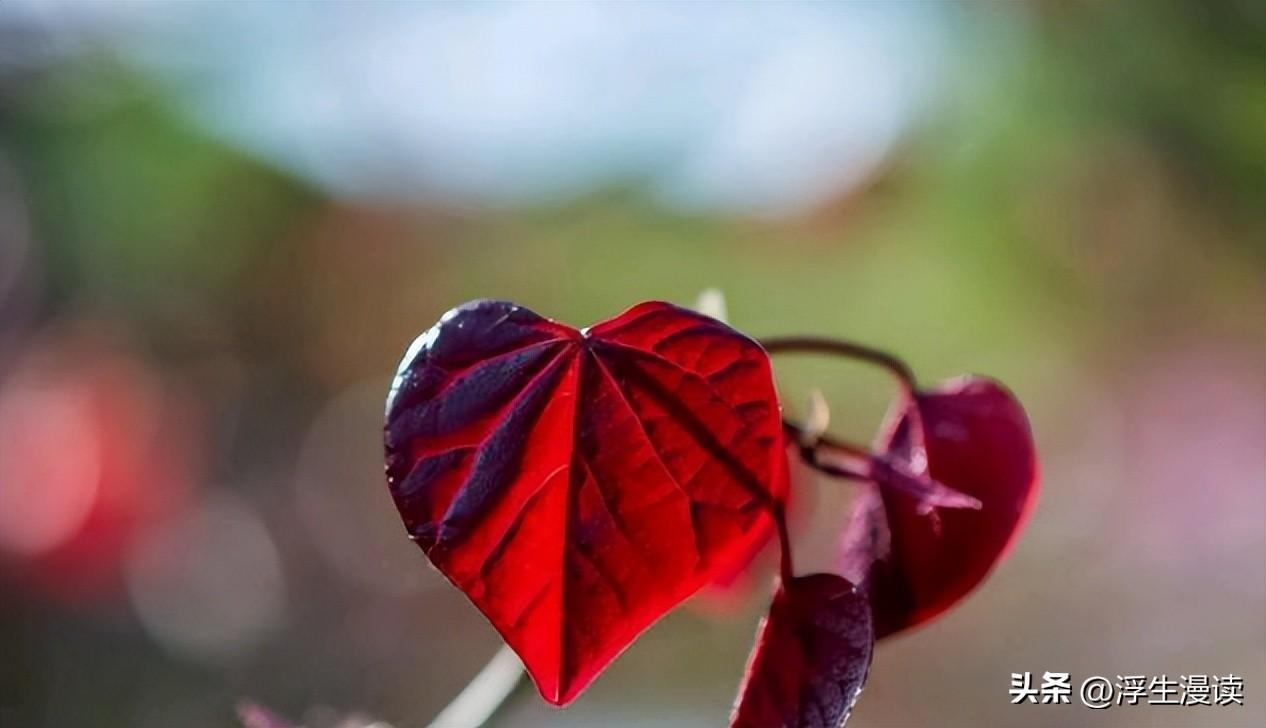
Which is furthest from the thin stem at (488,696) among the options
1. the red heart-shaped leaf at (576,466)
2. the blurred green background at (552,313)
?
the blurred green background at (552,313)

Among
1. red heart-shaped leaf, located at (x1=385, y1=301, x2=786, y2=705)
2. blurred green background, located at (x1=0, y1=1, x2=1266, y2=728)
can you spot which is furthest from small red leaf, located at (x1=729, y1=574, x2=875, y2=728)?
blurred green background, located at (x1=0, y1=1, x2=1266, y2=728)

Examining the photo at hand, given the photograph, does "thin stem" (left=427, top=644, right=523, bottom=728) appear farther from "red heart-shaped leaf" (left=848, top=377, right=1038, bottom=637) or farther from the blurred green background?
the blurred green background

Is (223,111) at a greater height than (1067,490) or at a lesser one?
greater

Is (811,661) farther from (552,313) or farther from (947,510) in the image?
(552,313)

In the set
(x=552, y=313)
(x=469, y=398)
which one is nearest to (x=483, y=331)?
(x=469, y=398)

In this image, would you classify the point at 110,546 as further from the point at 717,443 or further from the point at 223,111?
the point at 717,443

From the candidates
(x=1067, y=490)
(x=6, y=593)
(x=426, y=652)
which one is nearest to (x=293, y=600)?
(x=426, y=652)
